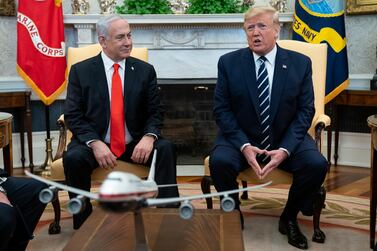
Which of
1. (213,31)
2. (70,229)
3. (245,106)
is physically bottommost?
(70,229)

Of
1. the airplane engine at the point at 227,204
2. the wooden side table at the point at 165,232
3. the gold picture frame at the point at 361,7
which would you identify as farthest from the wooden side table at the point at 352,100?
the airplane engine at the point at 227,204

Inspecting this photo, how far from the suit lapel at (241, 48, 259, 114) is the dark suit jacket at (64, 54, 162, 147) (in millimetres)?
595

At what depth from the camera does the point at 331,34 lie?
16.0ft

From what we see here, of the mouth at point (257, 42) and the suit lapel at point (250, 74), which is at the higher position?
the mouth at point (257, 42)

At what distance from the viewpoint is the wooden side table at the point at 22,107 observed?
15.6 ft

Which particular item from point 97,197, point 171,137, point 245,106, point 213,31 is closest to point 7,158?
point 245,106

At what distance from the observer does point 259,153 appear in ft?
9.70

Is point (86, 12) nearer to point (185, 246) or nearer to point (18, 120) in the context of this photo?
point (18, 120)

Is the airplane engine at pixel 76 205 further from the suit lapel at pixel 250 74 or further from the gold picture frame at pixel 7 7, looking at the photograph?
the gold picture frame at pixel 7 7

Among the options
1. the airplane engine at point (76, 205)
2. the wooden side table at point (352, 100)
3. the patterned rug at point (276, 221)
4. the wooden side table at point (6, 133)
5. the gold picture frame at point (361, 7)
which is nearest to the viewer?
the airplane engine at point (76, 205)

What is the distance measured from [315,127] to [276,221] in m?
0.67

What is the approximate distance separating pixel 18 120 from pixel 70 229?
2289mm

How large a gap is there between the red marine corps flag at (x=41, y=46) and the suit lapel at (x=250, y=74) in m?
2.31

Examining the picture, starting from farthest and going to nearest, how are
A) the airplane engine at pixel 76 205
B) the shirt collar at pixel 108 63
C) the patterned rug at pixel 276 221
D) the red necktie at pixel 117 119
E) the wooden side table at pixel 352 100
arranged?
the wooden side table at pixel 352 100 < the shirt collar at pixel 108 63 < the red necktie at pixel 117 119 < the patterned rug at pixel 276 221 < the airplane engine at pixel 76 205
